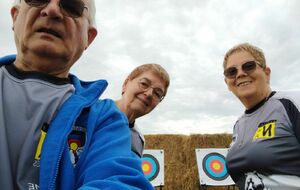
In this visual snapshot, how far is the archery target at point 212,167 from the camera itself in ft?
16.6

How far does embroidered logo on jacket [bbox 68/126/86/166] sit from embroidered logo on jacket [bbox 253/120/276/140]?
106cm

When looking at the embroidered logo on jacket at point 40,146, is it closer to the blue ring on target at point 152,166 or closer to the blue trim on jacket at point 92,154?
the blue trim on jacket at point 92,154

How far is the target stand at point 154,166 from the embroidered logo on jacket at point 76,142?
4.35 metres

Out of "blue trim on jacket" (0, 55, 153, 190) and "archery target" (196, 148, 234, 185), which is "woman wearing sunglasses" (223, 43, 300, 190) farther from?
"archery target" (196, 148, 234, 185)

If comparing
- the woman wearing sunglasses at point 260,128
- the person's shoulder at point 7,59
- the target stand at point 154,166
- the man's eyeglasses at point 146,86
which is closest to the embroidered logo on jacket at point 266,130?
the woman wearing sunglasses at point 260,128

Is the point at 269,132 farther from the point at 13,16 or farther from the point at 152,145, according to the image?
the point at 152,145

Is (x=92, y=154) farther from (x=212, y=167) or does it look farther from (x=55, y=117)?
(x=212, y=167)

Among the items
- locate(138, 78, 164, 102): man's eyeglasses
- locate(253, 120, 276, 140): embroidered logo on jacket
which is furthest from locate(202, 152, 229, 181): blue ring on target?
locate(253, 120, 276, 140): embroidered logo on jacket

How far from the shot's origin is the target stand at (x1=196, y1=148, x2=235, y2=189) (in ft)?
16.5

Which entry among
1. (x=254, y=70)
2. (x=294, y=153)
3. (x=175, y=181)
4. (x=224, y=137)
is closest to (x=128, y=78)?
(x=254, y=70)

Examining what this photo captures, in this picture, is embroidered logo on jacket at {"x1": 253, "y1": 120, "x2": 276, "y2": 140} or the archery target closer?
embroidered logo on jacket at {"x1": 253, "y1": 120, "x2": 276, "y2": 140}

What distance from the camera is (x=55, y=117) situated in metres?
0.75

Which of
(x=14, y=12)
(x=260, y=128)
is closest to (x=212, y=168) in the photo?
(x=260, y=128)

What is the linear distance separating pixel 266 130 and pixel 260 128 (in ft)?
0.18
